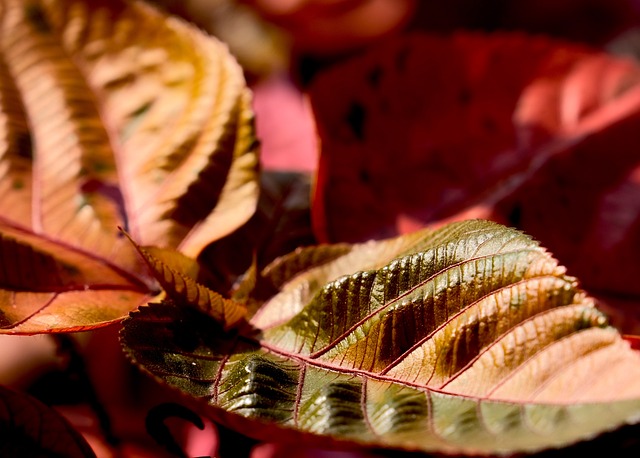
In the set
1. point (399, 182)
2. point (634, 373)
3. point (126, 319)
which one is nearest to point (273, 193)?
point (399, 182)

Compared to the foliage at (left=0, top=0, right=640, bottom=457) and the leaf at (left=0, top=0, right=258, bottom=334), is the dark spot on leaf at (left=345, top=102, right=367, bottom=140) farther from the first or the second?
the leaf at (left=0, top=0, right=258, bottom=334)

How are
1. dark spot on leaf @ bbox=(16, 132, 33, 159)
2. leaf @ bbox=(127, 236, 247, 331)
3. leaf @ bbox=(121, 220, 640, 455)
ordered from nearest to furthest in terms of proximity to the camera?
leaf @ bbox=(121, 220, 640, 455)
leaf @ bbox=(127, 236, 247, 331)
dark spot on leaf @ bbox=(16, 132, 33, 159)

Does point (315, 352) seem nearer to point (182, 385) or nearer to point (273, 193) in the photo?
point (182, 385)

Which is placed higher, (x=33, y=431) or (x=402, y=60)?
(x=402, y=60)

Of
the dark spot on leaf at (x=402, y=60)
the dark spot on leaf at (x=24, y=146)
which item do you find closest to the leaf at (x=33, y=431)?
the dark spot on leaf at (x=24, y=146)

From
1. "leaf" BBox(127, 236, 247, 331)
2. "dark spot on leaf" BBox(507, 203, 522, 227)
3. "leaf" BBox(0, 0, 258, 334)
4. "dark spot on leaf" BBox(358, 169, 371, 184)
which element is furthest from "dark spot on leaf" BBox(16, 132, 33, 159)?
"dark spot on leaf" BBox(507, 203, 522, 227)

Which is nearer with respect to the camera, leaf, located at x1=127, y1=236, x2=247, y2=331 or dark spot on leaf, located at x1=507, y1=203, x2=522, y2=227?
leaf, located at x1=127, y1=236, x2=247, y2=331

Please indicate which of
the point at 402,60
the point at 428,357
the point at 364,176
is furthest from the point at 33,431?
the point at 402,60

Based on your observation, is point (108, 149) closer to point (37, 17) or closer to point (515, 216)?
point (37, 17)
